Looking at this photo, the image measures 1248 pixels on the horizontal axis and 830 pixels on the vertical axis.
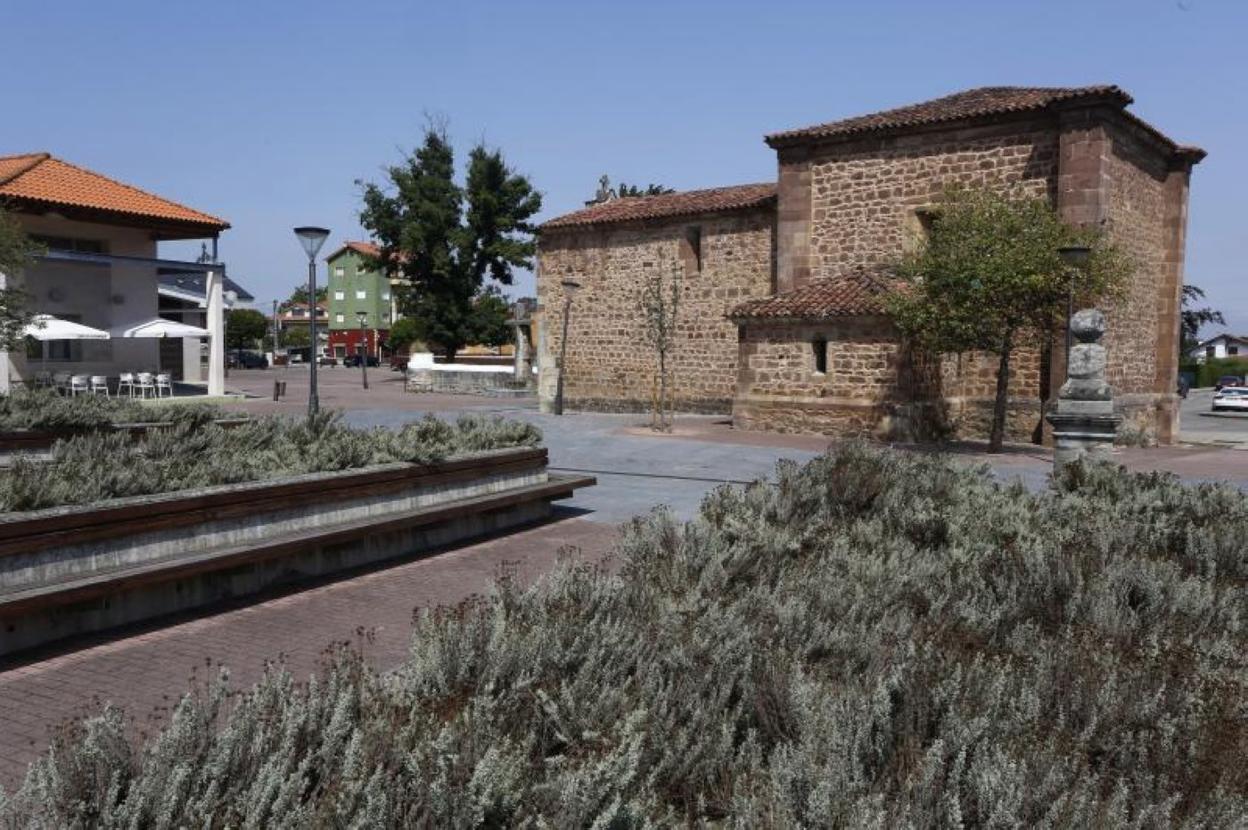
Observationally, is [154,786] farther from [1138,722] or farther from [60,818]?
[1138,722]

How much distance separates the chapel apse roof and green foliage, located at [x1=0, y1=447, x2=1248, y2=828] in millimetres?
15281

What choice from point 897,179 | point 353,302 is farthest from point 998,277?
point 353,302

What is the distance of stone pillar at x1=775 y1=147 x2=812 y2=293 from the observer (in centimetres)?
2259

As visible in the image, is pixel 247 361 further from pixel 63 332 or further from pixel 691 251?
pixel 691 251

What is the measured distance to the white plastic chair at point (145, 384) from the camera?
88.1 feet

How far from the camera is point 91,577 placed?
18.2ft

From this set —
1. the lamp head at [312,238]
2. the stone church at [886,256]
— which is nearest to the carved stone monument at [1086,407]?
the stone church at [886,256]

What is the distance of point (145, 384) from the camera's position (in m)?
26.9

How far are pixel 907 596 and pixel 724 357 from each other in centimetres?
2044

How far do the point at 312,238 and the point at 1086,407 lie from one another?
37.5 feet

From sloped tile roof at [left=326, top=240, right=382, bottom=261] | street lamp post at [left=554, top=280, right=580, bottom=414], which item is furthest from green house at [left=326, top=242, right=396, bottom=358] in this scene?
street lamp post at [left=554, top=280, right=580, bottom=414]

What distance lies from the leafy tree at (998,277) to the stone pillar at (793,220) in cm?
524

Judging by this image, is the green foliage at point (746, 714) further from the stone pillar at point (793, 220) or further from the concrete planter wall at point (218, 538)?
the stone pillar at point (793, 220)

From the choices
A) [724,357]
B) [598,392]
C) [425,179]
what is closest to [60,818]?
[724,357]
